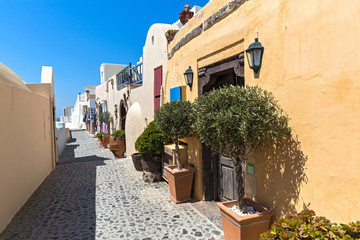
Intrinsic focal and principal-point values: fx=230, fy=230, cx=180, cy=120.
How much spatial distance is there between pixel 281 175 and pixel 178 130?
8.27 feet

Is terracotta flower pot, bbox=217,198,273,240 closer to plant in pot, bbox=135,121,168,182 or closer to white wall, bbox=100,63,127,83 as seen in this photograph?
plant in pot, bbox=135,121,168,182

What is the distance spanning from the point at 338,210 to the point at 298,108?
115cm

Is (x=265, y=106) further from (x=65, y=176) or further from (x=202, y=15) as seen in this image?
(x=65, y=176)

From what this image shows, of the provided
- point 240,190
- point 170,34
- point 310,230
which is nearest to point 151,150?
point 170,34

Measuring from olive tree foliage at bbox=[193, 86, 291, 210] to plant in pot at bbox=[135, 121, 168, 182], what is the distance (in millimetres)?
3501

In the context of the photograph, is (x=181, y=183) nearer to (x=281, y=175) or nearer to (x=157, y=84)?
(x=281, y=175)

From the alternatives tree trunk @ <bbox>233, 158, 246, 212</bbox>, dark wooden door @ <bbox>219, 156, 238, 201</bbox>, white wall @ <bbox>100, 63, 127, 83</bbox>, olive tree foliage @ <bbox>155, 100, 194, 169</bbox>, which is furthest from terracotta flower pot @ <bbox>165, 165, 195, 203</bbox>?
white wall @ <bbox>100, 63, 127, 83</bbox>

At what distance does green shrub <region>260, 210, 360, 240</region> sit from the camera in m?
1.89

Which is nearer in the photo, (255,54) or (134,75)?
(255,54)

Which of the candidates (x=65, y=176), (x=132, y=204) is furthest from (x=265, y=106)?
(x=65, y=176)

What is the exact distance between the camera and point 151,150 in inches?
256

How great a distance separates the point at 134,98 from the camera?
1112cm

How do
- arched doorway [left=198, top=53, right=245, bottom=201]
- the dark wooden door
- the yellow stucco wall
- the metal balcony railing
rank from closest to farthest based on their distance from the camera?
1. the yellow stucco wall
2. arched doorway [left=198, top=53, right=245, bottom=201]
3. the dark wooden door
4. the metal balcony railing

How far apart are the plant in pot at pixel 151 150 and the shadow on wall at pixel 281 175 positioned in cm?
360
